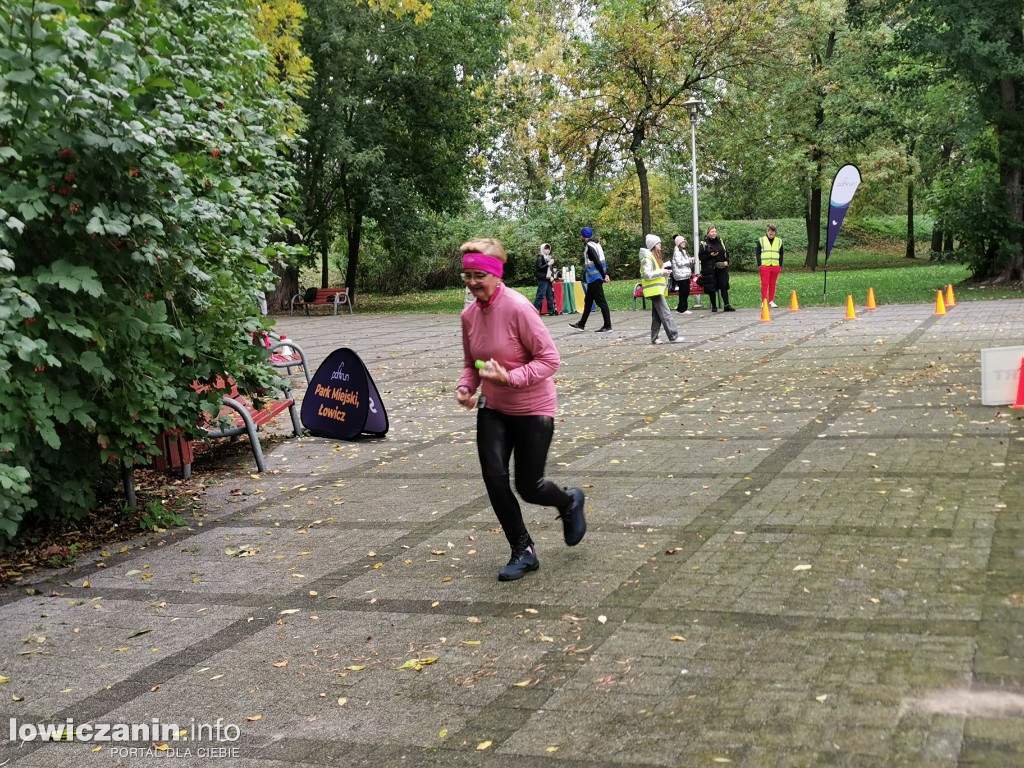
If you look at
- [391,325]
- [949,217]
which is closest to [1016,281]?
[949,217]

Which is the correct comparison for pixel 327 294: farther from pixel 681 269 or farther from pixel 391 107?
pixel 681 269

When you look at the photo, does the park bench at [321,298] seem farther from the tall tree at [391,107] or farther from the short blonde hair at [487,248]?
the short blonde hair at [487,248]

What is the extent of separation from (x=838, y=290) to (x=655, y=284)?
1371cm

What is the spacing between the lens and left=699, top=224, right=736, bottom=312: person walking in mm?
22719

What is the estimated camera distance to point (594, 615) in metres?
4.88

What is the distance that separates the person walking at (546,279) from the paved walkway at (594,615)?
15.7 m

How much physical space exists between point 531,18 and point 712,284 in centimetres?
3030

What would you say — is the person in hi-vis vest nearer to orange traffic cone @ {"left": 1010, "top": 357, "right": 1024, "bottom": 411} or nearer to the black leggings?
orange traffic cone @ {"left": 1010, "top": 357, "right": 1024, "bottom": 411}

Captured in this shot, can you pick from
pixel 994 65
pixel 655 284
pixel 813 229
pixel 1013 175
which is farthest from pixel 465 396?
pixel 813 229

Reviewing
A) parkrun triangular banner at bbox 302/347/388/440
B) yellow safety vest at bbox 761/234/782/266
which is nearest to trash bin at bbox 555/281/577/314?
yellow safety vest at bbox 761/234/782/266

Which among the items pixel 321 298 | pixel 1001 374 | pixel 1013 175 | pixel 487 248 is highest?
pixel 1013 175

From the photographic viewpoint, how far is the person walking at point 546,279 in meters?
24.8

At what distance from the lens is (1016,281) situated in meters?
25.5

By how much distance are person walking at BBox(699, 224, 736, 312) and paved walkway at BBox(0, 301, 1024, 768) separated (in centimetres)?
1363
